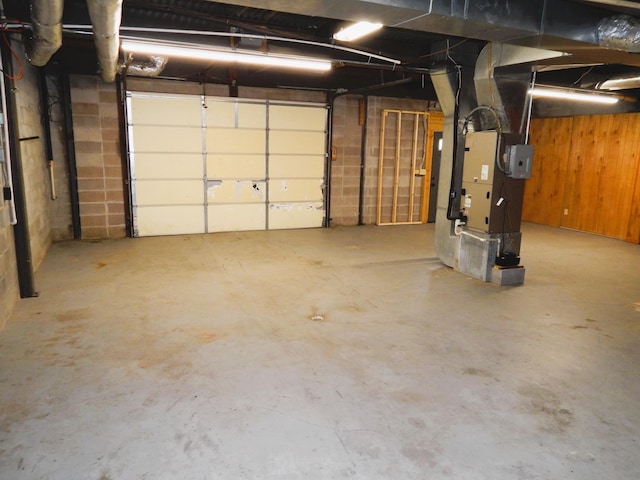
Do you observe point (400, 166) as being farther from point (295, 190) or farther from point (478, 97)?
point (478, 97)

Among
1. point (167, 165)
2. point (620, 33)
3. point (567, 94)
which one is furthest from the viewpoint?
point (167, 165)

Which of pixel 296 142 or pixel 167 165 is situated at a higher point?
pixel 296 142

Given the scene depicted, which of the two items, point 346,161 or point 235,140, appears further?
point 346,161

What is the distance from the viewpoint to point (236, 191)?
7945mm

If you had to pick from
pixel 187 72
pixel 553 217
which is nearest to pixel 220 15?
pixel 187 72

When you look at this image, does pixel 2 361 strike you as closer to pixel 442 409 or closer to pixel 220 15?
pixel 442 409

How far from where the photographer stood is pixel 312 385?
2.97 meters

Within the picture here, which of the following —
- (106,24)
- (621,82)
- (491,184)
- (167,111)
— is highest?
(621,82)

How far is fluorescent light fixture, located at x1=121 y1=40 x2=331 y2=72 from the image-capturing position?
14.5 ft

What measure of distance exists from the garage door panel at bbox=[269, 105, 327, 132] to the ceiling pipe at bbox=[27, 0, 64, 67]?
4.06m

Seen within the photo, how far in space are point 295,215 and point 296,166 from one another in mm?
914

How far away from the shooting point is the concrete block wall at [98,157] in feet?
22.4

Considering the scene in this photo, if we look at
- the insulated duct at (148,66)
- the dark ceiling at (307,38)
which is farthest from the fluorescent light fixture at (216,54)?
the insulated duct at (148,66)

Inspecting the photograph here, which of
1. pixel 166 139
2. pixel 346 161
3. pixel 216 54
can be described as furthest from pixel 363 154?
pixel 216 54
